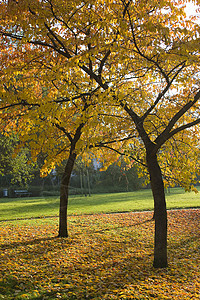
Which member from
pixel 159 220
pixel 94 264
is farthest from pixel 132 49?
pixel 94 264

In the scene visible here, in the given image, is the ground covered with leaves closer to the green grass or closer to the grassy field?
the grassy field

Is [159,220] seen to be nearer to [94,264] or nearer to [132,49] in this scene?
[94,264]

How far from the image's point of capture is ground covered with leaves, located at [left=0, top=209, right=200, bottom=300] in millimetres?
4055

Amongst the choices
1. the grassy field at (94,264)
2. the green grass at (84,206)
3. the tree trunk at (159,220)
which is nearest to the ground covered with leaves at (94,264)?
the grassy field at (94,264)

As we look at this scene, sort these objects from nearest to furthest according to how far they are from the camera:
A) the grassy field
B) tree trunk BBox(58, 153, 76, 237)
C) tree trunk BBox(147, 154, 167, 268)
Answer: the grassy field, tree trunk BBox(147, 154, 167, 268), tree trunk BBox(58, 153, 76, 237)

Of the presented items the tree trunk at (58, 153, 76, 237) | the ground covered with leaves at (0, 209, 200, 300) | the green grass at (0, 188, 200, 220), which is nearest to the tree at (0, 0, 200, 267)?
the ground covered with leaves at (0, 209, 200, 300)

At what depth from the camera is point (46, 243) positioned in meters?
6.84

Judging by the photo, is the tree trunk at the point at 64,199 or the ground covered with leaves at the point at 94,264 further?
the tree trunk at the point at 64,199

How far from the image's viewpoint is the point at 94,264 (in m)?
5.42

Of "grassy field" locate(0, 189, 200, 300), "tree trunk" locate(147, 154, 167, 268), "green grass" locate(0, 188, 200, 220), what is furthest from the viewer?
"green grass" locate(0, 188, 200, 220)

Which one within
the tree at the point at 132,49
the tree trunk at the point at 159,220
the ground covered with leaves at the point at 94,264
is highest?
the tree at the point at 132,49

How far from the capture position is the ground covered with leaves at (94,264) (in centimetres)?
405

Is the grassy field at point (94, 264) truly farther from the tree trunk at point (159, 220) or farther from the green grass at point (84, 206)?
the green grass at point (84, 206)

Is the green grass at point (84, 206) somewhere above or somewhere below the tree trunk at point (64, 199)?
below
